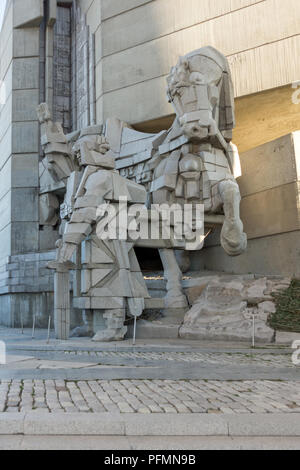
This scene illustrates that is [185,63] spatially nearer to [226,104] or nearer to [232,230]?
[226,104]

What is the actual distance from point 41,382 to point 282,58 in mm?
11979

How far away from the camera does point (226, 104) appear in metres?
11.4

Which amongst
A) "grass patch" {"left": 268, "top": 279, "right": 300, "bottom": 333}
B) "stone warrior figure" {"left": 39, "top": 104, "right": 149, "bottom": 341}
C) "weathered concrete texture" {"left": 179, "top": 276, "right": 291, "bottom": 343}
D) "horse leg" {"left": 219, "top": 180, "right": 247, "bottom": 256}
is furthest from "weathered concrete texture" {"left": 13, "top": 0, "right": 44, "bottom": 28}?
"grass patch" {"left": 268, "top": 279, "right": 300, "bottom": 333}

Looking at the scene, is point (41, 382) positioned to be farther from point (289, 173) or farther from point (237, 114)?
point (237, 114)

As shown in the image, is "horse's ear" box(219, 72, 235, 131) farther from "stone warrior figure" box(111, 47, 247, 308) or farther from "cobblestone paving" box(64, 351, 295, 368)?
"cobblestone paving" box(64, 351, 295, 368)

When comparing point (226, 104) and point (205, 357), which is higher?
point (226, 104)

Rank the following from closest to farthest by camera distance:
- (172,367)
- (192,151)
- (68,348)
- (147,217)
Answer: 1. (172,367)
2. (68,348)
3. (147,217)
4. (192,151)

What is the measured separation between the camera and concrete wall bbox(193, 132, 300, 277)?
1101cm

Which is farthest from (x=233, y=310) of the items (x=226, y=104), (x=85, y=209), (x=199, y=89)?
(x=226, y=104)

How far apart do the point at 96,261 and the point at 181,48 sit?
9.24 meters

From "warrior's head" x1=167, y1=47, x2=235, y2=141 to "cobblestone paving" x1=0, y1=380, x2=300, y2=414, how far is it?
6.76 m

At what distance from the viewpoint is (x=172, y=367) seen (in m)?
5.48

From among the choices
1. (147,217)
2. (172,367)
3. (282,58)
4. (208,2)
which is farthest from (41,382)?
(208,2)

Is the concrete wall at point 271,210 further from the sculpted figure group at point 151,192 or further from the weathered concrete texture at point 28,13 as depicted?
the weathered concrete texture at point 28,13
